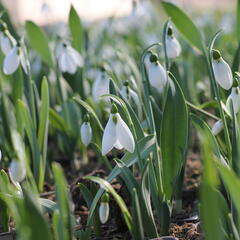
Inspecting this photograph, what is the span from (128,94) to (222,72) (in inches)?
18.8

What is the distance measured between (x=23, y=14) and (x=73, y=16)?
10.1m

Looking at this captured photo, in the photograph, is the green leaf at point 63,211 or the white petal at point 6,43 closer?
the green leaf at point 63,211

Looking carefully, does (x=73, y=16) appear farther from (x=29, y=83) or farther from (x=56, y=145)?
(x=56, y=145)

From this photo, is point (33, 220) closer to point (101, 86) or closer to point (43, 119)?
point (43, 119)

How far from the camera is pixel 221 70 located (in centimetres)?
175

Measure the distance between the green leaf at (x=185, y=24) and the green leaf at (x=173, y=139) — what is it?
66 cm

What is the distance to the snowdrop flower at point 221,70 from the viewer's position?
5.74ft

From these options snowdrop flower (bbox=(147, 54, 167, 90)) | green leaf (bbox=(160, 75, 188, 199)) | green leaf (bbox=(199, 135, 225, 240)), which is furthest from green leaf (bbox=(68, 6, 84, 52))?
green leaf (bbox=(199, 135, 225, 240))

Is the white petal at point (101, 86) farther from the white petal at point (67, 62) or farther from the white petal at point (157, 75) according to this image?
the white petal at point (157, 75)

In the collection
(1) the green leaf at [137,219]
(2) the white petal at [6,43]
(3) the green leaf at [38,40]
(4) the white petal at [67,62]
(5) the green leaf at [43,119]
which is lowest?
(1) the green leaf at [137,219]

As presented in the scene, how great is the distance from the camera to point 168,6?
249 cm

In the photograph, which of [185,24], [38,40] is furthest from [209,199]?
[38,40]

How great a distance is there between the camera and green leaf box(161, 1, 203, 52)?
246 cm

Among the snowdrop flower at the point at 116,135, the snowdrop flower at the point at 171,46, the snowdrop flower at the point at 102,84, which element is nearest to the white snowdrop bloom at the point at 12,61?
the snowdrop flower at the point at 102,84
